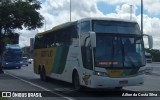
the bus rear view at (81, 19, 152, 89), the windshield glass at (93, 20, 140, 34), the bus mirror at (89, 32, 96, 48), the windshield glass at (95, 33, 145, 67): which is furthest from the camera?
the windshield glass at (93, 20, 140, 34)

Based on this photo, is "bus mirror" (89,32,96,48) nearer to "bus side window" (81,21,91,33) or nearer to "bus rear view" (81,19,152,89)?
"bus rear view" (81,19,152,89)

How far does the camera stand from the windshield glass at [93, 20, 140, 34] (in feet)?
56.1

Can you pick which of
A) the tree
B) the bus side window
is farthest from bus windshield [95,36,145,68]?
the tree

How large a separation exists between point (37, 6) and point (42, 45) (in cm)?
974

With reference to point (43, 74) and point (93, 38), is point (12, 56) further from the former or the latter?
point (93, 38)

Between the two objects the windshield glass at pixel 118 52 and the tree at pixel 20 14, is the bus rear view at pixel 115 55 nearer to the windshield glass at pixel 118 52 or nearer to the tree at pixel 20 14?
the windshield glass at pixel 118 52

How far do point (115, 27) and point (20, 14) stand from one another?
1848 centimetres

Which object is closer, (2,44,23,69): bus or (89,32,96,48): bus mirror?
(89,32,96,48): bus mirror

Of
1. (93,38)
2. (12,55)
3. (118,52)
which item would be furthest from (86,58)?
(12,55)

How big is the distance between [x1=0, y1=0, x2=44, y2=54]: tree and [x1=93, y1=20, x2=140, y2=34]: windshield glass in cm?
1830

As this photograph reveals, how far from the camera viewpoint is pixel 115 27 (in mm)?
17312

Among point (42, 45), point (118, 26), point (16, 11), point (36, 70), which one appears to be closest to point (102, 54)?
point (118, 26)

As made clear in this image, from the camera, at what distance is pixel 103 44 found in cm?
1677

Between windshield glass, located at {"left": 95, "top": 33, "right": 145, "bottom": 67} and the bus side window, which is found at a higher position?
the bus side window
